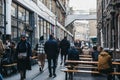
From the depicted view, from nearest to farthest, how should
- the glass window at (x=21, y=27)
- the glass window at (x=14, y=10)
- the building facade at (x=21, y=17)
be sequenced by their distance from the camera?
the building facade at (x=21, y=17) → the glass window at (x=14, y=10) → the glass window at (x=21, y=27)

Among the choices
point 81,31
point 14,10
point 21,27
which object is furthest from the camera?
point 81,31

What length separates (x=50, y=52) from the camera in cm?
1688

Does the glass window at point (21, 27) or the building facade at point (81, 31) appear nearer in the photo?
the glass window at point (21, 27)

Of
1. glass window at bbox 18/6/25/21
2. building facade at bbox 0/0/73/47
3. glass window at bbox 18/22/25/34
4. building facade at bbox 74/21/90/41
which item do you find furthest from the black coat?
building facade at bbox 74/21/90/41

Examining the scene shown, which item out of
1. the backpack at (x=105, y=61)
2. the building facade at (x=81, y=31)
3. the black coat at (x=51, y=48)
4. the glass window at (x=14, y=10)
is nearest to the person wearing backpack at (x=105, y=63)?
the backpack at (x=105, y=61)

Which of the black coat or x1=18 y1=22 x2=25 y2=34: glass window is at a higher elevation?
x1=18 y1=22 x2=25 y2=34: glass window

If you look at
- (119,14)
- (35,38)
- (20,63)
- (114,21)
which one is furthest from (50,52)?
(35,38)

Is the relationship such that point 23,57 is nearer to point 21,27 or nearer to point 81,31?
point 21,27

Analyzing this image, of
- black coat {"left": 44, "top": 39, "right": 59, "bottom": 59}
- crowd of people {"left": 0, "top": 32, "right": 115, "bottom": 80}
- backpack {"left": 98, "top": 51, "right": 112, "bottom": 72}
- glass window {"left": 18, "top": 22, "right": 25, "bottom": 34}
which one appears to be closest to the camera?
backpack {"left": 98, "top": 51, "right": 112, "bottom": 72}

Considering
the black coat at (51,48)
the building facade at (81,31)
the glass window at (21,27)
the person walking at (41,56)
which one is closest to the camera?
the black coat at (51,48)

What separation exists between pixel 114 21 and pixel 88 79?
9948 millimetres

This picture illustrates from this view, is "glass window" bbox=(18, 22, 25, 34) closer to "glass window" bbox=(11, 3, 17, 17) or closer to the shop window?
the shop window

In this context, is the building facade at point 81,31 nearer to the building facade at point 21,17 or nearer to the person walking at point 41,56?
the building facade at point 21,17

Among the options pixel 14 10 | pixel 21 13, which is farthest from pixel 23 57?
pixel 21 13
